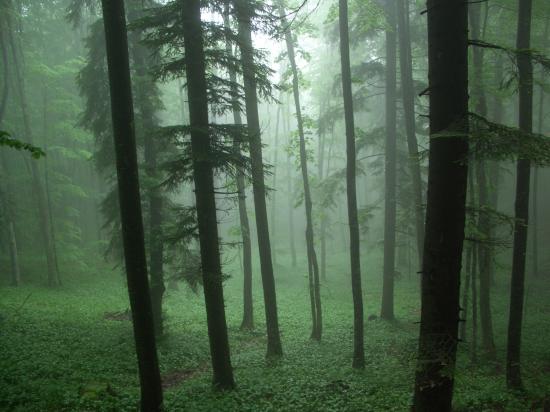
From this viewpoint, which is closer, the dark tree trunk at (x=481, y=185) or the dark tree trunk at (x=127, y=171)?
the dark tree trunk at (x=127, y=171)

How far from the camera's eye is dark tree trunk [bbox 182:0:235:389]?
8.21 meters

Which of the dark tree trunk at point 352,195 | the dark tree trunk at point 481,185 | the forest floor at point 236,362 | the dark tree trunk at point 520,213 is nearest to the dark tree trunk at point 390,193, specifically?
the forest floor at point 236,362

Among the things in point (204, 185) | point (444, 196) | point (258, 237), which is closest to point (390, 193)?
point (258, 237)

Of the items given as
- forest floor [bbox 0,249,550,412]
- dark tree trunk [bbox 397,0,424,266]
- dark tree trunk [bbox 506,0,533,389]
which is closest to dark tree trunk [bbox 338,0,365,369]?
forest floor [bbox 0,249,550,412]

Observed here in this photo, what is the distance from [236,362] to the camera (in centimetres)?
1130

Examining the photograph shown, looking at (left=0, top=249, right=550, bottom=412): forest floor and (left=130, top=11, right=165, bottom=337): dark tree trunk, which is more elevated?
(left=130, top=11, right=165, bottom=337): dark tree trunk

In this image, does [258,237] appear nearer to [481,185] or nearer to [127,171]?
[127,171]

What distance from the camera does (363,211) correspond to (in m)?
16.7

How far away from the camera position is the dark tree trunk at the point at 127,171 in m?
5.86

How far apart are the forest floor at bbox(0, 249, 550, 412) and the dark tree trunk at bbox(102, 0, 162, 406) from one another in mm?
2531

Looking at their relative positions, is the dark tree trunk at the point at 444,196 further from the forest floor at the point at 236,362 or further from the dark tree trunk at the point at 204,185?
the dark tree trunk at the point at 204,185

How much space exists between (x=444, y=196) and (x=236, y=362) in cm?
895

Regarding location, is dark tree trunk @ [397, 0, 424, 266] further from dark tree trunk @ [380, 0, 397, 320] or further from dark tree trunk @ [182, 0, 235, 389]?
dark tree trunk @ [182, 0, 235, 389]

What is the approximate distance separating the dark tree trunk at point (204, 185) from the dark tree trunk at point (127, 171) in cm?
217
